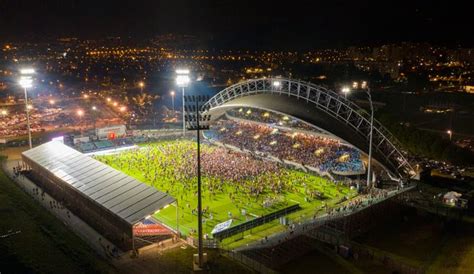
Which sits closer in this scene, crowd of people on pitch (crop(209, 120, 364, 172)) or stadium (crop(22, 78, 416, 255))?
stadium (crop(22, 78, 416, 255))

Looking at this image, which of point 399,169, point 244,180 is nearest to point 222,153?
point 244,180

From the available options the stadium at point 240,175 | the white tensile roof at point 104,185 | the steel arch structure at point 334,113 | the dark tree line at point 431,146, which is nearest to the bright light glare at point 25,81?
the stadium at point 240,175

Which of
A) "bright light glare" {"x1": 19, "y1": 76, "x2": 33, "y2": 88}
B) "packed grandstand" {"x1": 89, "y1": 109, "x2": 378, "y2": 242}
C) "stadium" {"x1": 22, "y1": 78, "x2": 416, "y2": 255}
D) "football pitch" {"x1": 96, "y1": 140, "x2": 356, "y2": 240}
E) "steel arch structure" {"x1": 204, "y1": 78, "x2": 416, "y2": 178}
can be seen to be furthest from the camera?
"bright light glare" {"x1": 19, "y1": 76, "x2": 33, "y2": 88}

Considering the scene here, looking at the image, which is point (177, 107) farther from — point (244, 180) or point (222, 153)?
point (244, 180)

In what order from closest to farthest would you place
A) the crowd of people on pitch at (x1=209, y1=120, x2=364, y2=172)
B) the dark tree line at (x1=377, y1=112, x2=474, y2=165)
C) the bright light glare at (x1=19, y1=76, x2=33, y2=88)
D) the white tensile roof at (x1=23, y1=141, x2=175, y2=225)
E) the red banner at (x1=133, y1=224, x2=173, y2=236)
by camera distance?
1. the white tensile roof at (x1=23, y1=141, x2=175, y2=225)
2. the red banner at (x1=133, y1=224, x2=173, y2=236)
3. the crowd of people on pitch at (x1=209, y1=120, x2=364, y2=172)
4. the dark tree line at (x1=377, y1=112, x2=474, y2=165)
5. the bright light glare at (x1=19, y1=76, x2=33, y2=88)

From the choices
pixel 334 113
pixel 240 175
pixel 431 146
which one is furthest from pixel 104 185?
pixel 431 146

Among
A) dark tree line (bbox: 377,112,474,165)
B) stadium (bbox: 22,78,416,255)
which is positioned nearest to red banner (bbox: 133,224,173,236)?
stadium (bbox: 22,78,416,255)

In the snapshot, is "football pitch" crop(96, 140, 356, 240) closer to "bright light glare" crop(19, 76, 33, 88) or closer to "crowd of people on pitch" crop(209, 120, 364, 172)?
"crowd of people on pitch" crop(209, 120, 364, 172)

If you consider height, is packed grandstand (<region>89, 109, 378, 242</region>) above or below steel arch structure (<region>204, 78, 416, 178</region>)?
below
